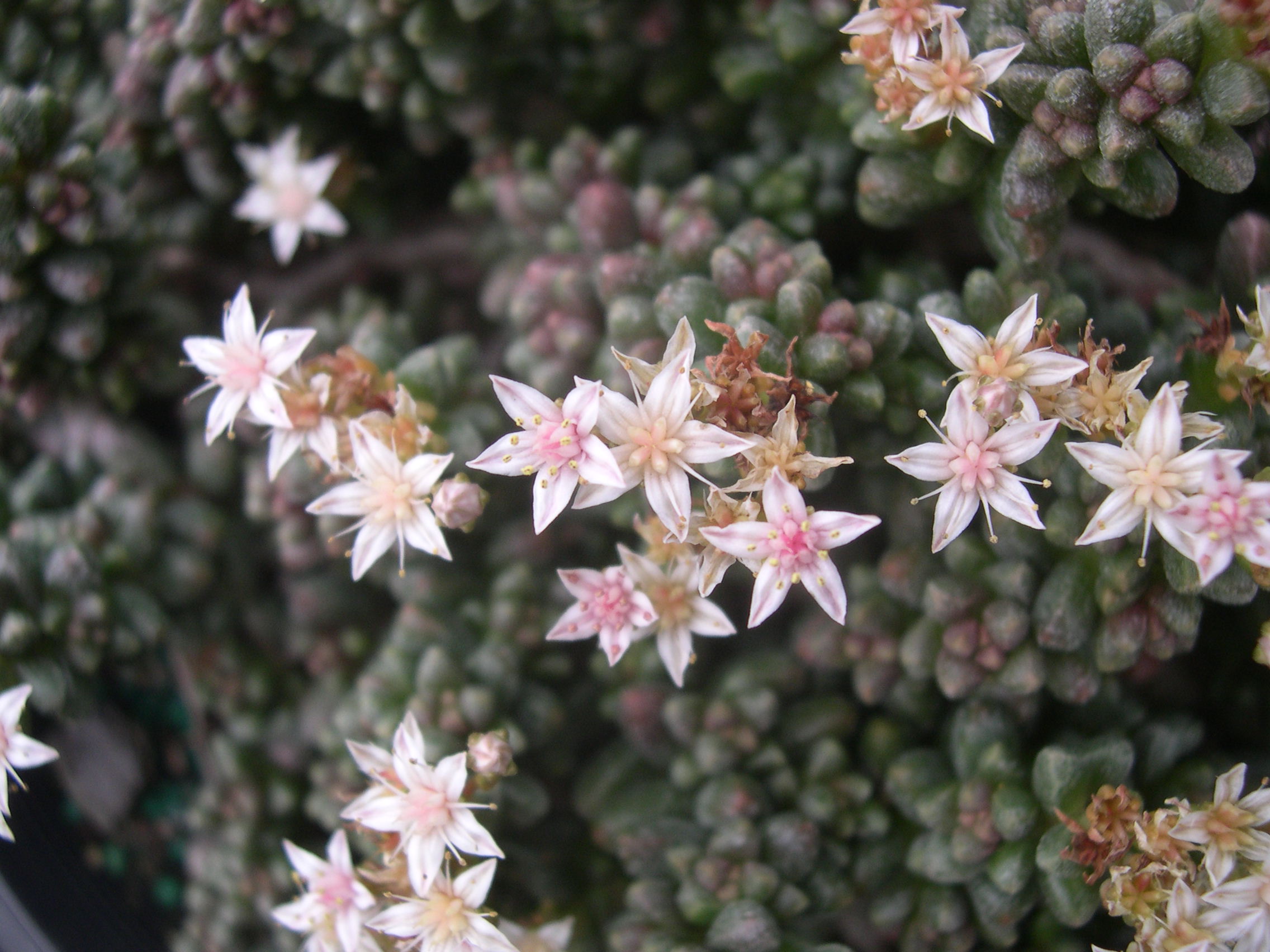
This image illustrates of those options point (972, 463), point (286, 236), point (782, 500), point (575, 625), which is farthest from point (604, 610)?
point (286, 236)

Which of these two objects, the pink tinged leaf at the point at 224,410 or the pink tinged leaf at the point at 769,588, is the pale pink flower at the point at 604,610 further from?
the pink tinged leaf at the point at 224,410

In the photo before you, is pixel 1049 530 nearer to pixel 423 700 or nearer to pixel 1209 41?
pixel 1209 41

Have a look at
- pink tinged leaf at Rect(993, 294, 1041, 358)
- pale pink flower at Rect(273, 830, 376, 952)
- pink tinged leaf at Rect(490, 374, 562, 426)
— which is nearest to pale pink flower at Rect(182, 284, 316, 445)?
pink tinged leaf at Rect(490, 374, 562, 426)

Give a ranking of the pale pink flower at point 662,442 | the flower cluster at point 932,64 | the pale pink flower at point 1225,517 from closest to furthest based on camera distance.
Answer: the pale pink flower at point 1225,517 < the pale pink flower at point 662,442 < the flower cluster at point 932,64

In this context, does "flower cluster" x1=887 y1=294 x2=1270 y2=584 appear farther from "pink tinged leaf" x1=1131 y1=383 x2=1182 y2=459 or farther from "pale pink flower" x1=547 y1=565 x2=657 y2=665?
"pale pink flower" x1=547 y1=565 x2=657 y2=665

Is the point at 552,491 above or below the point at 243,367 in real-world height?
below

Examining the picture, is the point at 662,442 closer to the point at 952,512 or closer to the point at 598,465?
the point at 598,465

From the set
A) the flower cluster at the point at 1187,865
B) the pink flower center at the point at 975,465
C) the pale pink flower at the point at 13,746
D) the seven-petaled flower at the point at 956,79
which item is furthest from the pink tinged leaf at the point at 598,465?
the pale pink flower at the point at 13,746
